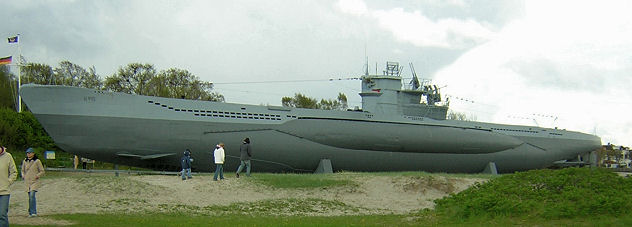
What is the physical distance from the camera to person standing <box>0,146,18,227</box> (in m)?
9.58

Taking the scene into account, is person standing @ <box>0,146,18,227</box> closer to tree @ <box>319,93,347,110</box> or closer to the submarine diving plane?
the submarine diving plane

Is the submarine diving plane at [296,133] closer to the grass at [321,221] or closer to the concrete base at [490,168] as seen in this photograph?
the concrete base at [490,168]

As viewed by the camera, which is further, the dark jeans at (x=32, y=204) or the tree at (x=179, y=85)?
the tree at (x=179, y=85)

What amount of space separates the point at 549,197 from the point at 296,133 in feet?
46.6

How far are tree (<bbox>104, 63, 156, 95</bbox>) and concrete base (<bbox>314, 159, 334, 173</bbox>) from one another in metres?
28.4

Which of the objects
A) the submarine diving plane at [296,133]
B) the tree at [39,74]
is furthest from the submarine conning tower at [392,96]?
the tree at [39,74]

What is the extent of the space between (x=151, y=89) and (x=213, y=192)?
35.9m

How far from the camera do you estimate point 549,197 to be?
507 inches

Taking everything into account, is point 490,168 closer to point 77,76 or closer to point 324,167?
point 324,167

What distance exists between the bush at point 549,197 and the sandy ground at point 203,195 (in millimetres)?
3438

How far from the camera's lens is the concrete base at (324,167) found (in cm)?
2627

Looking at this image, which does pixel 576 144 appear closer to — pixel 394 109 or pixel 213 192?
pixel 394 109

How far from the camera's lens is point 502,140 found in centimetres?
3406

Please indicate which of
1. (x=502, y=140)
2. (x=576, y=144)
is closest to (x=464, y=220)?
(x=502, y=140)
